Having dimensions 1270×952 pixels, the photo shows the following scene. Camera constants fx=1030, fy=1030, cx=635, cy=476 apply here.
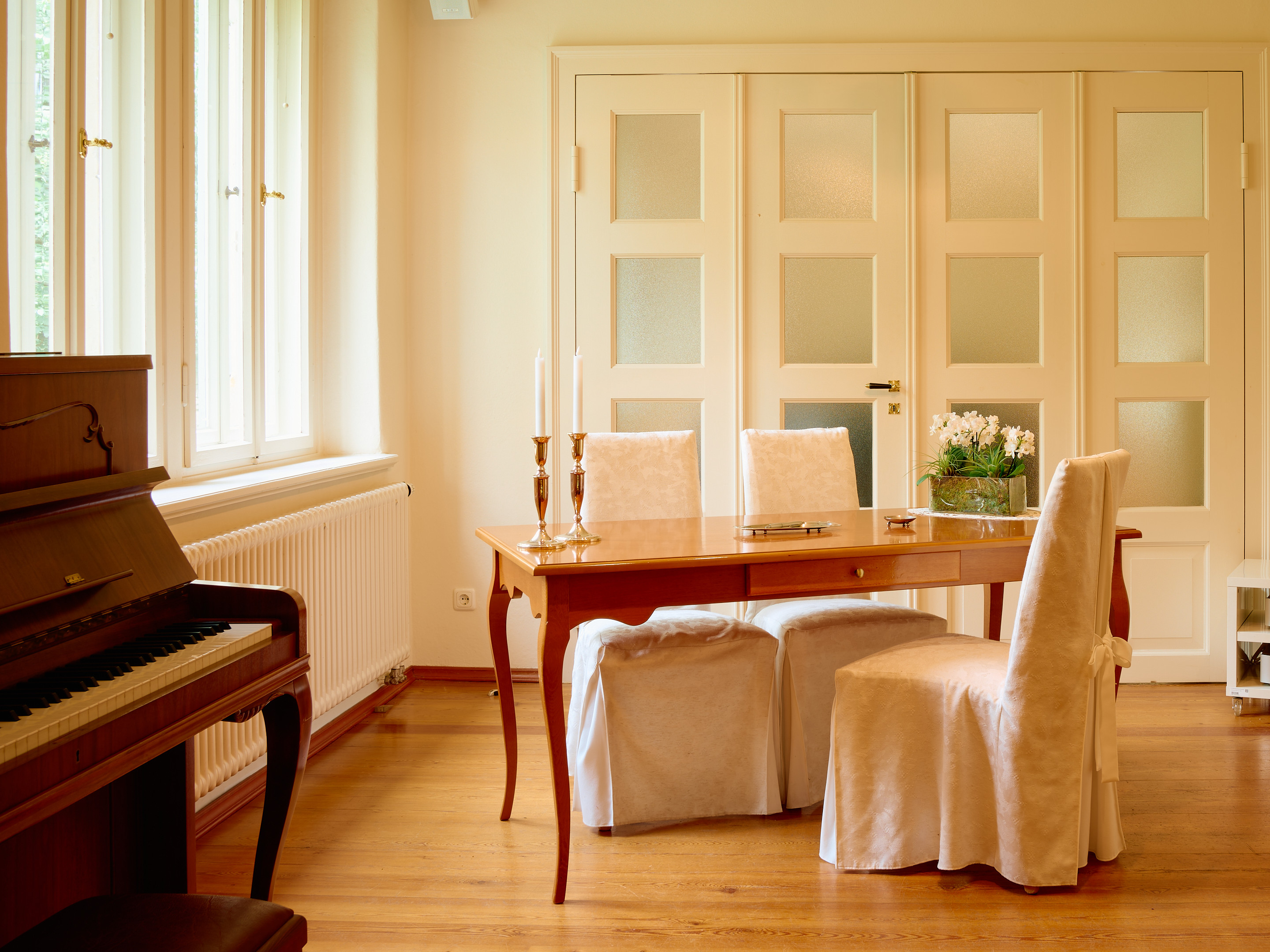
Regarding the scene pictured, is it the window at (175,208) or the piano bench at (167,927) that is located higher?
the window at (175,208)

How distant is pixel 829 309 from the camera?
3957 millimetres

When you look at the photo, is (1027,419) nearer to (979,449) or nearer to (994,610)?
(994,610)

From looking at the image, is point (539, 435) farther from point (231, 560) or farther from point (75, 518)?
point (75, 518)

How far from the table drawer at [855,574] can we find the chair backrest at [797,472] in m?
0.67

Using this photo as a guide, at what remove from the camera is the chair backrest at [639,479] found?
297 cm

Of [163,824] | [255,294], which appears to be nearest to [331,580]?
[255,294]

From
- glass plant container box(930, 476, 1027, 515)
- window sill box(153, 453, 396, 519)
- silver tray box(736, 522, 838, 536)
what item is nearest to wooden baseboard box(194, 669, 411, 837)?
window sill box(153, 453, 396, 519)

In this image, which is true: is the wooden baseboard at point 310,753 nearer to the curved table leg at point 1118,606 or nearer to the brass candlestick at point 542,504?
the brass candlestick at point 542,504

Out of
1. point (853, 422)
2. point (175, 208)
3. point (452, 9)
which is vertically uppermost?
point (452, 9)

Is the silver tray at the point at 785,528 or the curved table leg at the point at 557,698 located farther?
the silver tray at the point at 785,528

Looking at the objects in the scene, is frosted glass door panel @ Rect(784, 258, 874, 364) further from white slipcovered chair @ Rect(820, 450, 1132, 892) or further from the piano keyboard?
the piano keyboard

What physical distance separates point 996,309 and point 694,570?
7.47 ft

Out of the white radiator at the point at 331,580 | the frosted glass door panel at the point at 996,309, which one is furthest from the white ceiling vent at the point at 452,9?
the frosted glass door panel at the point at 996,309

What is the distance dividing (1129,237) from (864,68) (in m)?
1.19
